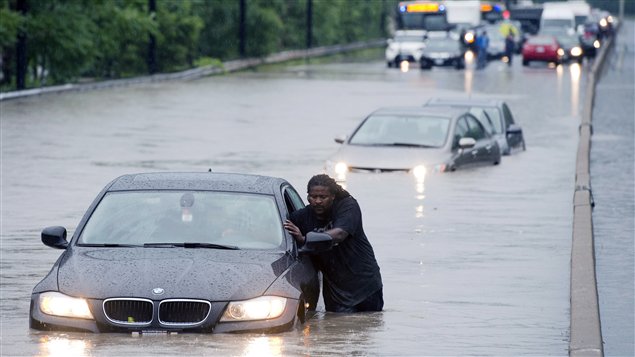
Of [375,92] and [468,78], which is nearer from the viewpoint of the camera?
[375,92]

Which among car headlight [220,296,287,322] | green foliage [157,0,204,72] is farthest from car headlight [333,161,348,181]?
green foliage [157,0,204,72]

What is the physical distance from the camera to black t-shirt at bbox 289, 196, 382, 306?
41.6ft

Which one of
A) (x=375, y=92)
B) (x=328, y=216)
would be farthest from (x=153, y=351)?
(x=375, y=92)

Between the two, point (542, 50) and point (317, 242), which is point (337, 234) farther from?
point (542, 50)

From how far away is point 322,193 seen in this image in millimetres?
12539

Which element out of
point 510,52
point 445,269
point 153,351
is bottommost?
point 510,52

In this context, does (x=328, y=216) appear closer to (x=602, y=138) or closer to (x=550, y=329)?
(x=550, y=329)

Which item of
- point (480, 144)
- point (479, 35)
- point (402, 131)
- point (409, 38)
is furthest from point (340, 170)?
point (409, 38)

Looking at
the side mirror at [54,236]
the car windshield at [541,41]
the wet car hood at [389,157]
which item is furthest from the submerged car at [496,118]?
the car windshield at [541,41]

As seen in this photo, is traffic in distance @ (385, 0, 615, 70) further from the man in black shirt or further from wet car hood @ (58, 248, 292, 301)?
wet car hood @ (58, 248, 292, 301)

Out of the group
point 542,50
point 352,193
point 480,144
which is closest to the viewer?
point 352,193

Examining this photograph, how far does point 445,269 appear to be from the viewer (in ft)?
55.6

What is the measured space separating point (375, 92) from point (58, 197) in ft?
105

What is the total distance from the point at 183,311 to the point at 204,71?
190 ft
